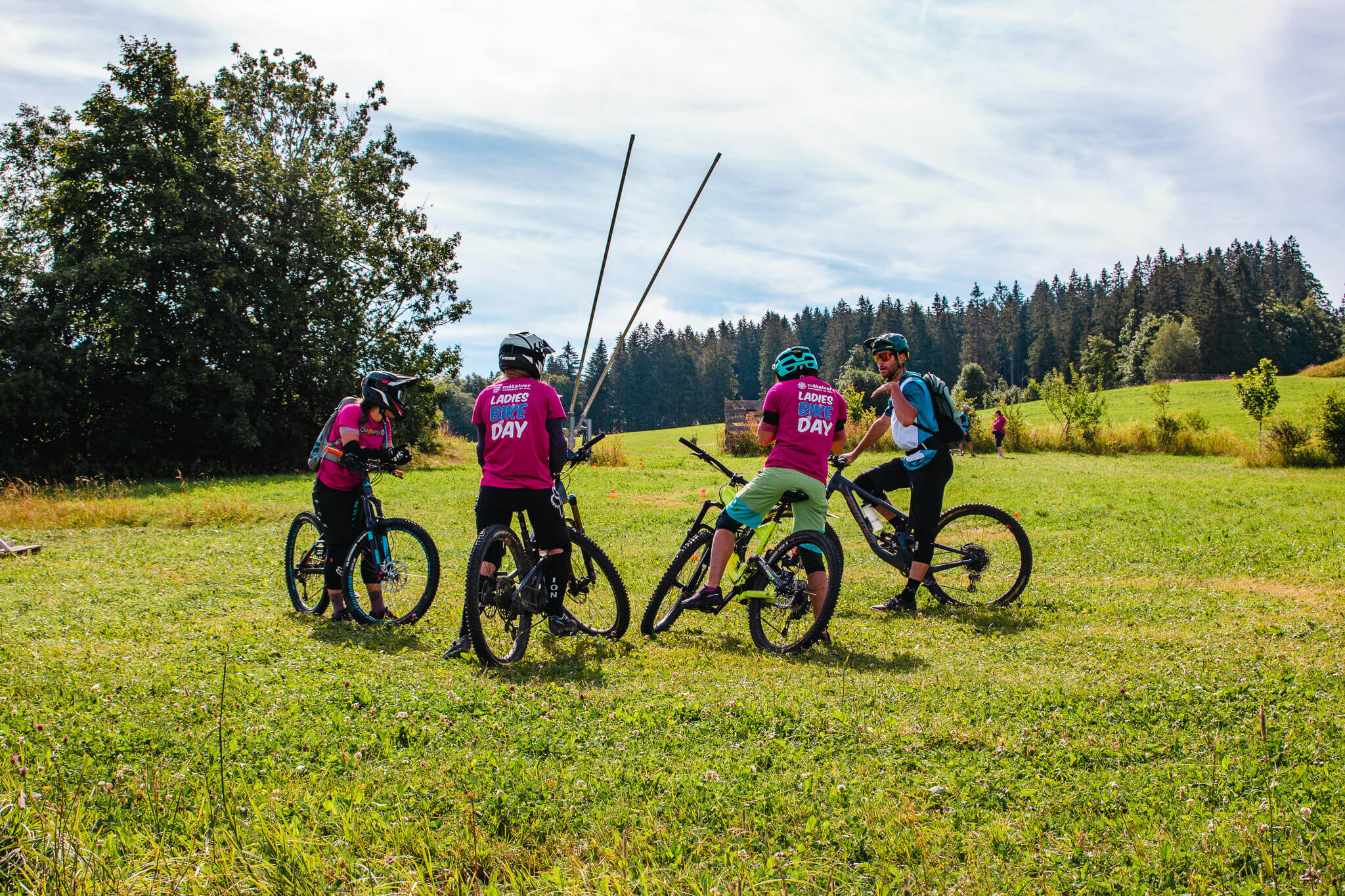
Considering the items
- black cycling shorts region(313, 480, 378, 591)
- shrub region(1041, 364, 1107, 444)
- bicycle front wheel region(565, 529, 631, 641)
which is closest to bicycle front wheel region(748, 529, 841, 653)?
bicycle front wheel region(565, 529, 631, 641)

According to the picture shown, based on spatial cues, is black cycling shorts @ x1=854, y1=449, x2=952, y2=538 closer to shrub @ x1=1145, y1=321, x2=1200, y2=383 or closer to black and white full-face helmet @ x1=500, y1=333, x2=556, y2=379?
black and white full-face helmet @ x1=500, y1=333, x2=556, y2=379

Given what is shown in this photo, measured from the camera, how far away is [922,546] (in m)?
6.87

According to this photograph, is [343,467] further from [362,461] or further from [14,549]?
[14,549]

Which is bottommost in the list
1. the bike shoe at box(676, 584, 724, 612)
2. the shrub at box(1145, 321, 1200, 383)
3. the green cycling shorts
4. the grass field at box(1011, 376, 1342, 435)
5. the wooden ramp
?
the wooden ramp

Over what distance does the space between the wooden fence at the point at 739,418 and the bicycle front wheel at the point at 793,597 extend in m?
30.6

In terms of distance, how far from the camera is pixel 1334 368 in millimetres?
65312

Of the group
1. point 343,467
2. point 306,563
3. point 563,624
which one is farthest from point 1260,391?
point 306,563

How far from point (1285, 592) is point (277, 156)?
109ft

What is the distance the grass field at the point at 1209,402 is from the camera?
43656 mm

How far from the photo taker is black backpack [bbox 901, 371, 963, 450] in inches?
263

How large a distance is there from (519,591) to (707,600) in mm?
1418

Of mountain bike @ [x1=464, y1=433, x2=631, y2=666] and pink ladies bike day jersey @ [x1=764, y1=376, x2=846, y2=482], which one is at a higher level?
pink ladies bike day jersey @ [x1=764, y1=376, x2=846, y2=482]

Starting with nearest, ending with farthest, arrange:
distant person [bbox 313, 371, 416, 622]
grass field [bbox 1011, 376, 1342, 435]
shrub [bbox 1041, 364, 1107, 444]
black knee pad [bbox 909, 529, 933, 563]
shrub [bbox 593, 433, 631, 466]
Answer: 1. distant person [bbox 313, 371, 416, 622]
2. black knee pad [bbox 909, 529, 933, 563]
3. shrub [bbox 593, 433, 631, 466]
4. shrub [bbox 1041, 364, 1107, 444]
5. grass field [bbox 1011, 376, 1342, 435]

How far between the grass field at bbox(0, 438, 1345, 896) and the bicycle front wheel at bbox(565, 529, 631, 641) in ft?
0.84
